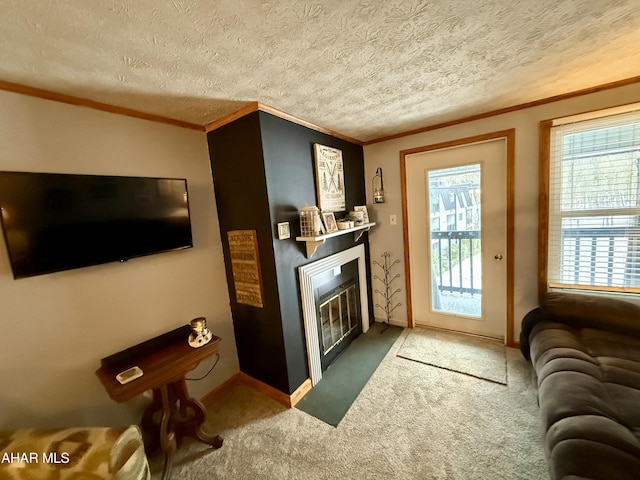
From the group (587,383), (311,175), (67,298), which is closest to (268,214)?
(311,175)

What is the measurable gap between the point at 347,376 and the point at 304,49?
2374 mm

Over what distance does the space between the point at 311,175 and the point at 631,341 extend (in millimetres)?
2465

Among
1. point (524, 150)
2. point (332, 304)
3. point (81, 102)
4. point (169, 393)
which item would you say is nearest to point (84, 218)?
point (81, 102)

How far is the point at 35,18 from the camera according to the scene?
0.84 m

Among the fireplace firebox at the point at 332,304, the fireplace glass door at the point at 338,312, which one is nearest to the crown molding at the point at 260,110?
the fireplace firebox at the point at 332,304

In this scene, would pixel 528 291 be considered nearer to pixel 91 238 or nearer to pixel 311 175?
pixel 311 175

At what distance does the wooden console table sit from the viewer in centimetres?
137

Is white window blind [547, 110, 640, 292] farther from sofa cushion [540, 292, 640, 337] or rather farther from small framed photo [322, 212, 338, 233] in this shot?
small framed photo [322, 212, 338, 233]

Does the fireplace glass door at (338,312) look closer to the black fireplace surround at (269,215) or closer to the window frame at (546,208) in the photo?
the black fireplace surround at (269,215)

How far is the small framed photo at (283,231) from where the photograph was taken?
179cm

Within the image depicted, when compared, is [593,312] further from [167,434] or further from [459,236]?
[167,434]

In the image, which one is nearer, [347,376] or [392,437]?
[392,437]

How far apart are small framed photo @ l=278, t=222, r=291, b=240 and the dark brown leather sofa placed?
5.65ft

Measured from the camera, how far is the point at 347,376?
7.21 ft
